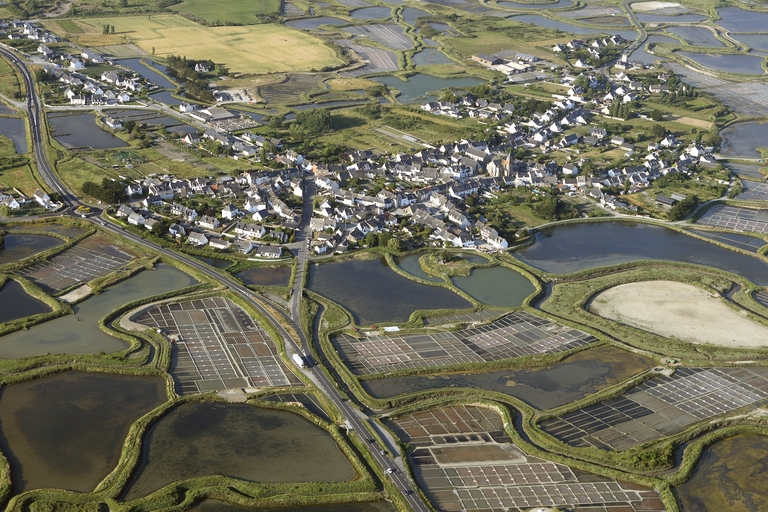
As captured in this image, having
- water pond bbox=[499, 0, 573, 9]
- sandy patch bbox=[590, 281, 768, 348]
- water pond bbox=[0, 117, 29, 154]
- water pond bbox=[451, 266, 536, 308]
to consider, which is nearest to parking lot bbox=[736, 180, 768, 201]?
sandy patch bbox=[590, 281, 768, 348]

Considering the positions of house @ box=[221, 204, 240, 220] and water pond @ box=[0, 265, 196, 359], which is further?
house @ box=[221, 204, 240, 220]

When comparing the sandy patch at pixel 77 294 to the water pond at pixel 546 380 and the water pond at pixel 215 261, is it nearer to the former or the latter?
the water pond at pixel 215 261

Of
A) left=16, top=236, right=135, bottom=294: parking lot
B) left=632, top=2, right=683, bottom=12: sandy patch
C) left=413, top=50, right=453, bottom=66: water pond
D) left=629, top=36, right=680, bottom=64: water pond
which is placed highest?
left=632, top=2, right=683, bottom=12: sandy patch

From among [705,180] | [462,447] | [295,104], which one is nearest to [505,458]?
[462,447]

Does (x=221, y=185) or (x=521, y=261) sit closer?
(x=521, y=261)

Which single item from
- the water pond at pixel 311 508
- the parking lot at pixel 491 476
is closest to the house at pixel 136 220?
the parking lot at pixel 491 476

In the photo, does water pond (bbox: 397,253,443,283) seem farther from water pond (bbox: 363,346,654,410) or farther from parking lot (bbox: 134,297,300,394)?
parking lot (bbox: 134,297,300,394)

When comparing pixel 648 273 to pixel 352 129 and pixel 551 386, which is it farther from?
pixel 352 129

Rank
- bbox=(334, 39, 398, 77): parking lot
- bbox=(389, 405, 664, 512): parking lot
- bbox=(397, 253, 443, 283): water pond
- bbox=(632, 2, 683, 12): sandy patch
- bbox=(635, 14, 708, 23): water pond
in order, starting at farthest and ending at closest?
bbox=(632, 2, 683, 12): sandy patch → bbox=(635, 14, 708, 23): water pond → bbox=(334, 39, 398, 77): parking lot → bbox=(397, 253, 443, 283): water pond → bbox=(389, 405, 664, 512): parking lot
